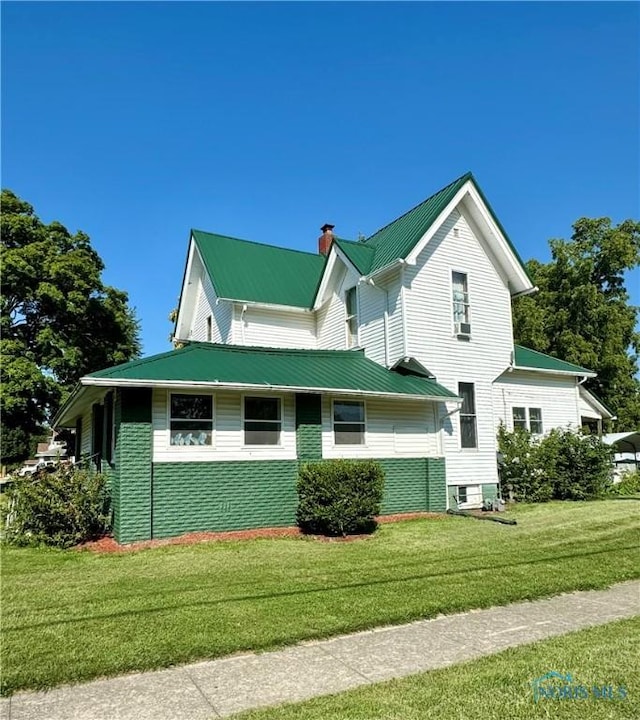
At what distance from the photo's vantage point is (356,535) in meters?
12.1

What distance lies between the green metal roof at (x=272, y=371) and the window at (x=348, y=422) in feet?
2.15

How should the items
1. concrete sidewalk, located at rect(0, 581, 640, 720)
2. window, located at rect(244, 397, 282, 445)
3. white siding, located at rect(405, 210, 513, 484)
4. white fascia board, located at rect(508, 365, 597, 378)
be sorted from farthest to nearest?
1. white fascia board, located at rect(508, 365, 597, 378)
2. white siding, located at rect(405, 210, 513, 484)
3. window, located at rect(244, 397, 282, 445)
4. concrete sidewalk, located at rect(0, 581, 640, 720)

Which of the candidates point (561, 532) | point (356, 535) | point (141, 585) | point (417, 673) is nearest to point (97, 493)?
point (141, 585)

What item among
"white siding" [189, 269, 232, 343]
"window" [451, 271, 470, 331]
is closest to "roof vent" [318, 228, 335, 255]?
"white siding" [189, 269, 232, 343]

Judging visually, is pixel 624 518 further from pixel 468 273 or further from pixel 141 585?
pixel 141 585

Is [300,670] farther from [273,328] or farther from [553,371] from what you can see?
[553,371]

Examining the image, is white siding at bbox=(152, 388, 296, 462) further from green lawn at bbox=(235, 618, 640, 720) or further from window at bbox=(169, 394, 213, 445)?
green lawn at bbox=(235, 618, 640, 720)

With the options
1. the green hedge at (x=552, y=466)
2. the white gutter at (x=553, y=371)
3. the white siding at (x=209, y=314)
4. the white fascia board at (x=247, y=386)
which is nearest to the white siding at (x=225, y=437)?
the white fascia board at (x=247, y=386)

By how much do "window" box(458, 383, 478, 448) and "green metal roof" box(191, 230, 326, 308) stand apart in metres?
6.30

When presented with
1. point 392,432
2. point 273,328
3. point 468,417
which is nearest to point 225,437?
point 392,432

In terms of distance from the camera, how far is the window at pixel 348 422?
14352 millimetres

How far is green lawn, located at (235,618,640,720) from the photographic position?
394 centimetres

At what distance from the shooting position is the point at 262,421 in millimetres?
13273

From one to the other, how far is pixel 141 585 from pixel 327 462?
578cm
